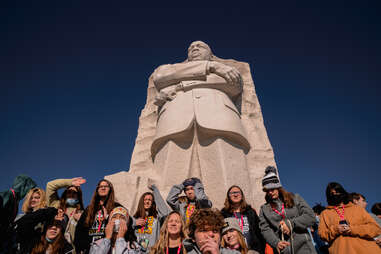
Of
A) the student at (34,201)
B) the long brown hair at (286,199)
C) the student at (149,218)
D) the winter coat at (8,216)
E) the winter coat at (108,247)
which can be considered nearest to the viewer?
the winter coat at (8,216)

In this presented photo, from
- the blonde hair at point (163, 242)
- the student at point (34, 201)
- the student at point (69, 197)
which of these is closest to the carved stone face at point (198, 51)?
the student at point (69, 197)

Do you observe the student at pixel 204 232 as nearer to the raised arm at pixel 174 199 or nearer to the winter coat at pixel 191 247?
the winter coat at pixel 191 247

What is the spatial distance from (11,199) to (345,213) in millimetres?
3207

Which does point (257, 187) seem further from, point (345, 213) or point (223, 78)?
point (345, 213)

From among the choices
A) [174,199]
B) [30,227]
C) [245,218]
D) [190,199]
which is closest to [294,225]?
[245,218]

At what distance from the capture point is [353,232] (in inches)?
109

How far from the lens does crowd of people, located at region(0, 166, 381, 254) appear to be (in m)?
2.61

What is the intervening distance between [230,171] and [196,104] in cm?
154

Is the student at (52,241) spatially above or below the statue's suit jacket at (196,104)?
below

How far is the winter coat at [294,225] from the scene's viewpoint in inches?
115

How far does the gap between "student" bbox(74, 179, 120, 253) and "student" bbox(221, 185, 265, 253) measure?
4.44 ft

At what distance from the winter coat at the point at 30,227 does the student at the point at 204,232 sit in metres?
1.47

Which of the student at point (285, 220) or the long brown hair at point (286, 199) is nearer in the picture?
the student at point (285, 220)

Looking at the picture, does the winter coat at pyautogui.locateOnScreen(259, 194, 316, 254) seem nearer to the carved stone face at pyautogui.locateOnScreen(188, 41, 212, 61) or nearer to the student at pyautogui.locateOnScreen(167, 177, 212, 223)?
the student at pyautogui.locateOnScreen(167, 177, 212, 223)
